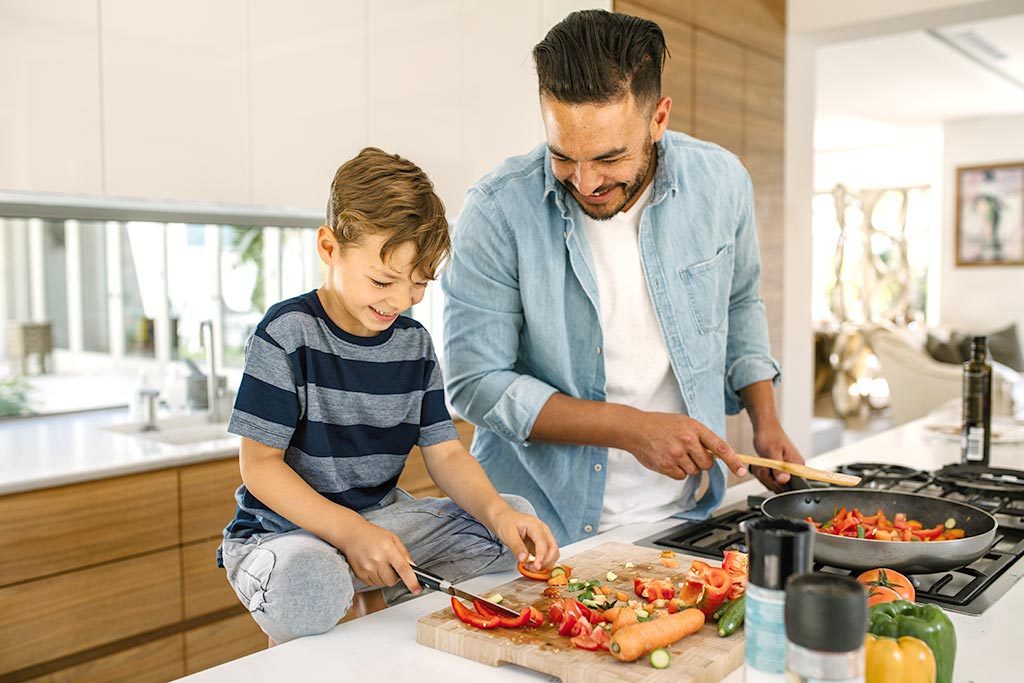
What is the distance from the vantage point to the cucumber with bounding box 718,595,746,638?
108cm

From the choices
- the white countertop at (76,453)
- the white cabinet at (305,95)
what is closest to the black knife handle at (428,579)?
the white countertop at (76,453)

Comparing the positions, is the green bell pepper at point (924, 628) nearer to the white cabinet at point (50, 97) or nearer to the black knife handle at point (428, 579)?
the black knife handle at point (428, 579)

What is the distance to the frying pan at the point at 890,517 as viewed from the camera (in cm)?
121

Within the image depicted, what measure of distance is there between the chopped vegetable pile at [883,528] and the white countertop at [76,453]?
5.59 feet

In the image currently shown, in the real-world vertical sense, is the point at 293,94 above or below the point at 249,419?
above

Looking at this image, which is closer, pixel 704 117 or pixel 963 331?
pixel 704 117

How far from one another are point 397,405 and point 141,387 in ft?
6.93


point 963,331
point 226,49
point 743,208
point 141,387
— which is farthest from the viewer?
point 963,331

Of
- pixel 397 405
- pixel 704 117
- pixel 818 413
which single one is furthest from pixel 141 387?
pixel 818 413

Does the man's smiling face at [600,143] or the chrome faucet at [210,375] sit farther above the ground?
the man's smiling face at [600,143]

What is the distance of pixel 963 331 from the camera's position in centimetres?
869

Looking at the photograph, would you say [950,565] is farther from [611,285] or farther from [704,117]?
[704,117]

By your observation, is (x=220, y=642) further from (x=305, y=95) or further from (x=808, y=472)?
(x=808, y=472)

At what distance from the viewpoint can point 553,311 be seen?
1.73m
